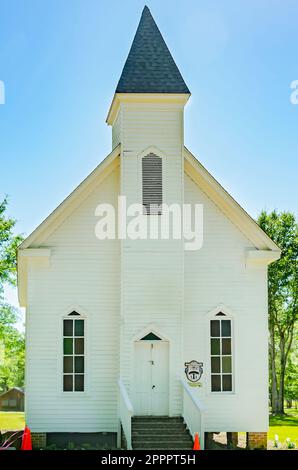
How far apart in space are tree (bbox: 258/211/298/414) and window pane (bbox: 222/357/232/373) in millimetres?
25980

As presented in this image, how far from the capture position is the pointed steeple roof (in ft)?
74.5

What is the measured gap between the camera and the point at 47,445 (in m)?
22.0

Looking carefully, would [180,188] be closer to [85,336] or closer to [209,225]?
[209,225]

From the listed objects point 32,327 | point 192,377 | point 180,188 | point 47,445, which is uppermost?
point 180,188

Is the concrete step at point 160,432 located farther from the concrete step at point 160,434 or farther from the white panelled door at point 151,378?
the white panelled door at point 151,378

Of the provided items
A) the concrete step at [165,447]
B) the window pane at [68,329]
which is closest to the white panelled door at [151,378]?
the window pane at [68,329]

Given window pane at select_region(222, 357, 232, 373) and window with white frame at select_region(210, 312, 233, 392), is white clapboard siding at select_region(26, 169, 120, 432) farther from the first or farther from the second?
window pane at select_region(222, 357, 232, 373)

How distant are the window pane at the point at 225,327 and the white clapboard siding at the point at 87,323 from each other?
2851 millimetres

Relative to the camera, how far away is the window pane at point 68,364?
72.5 feet

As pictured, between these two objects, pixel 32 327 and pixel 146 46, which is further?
pixel 146 46

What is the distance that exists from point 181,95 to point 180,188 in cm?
252

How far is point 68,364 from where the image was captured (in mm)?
22125

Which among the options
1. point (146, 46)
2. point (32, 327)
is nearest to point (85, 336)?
point (32, 327)

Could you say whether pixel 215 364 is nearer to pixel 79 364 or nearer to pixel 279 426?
pixel 79 364
